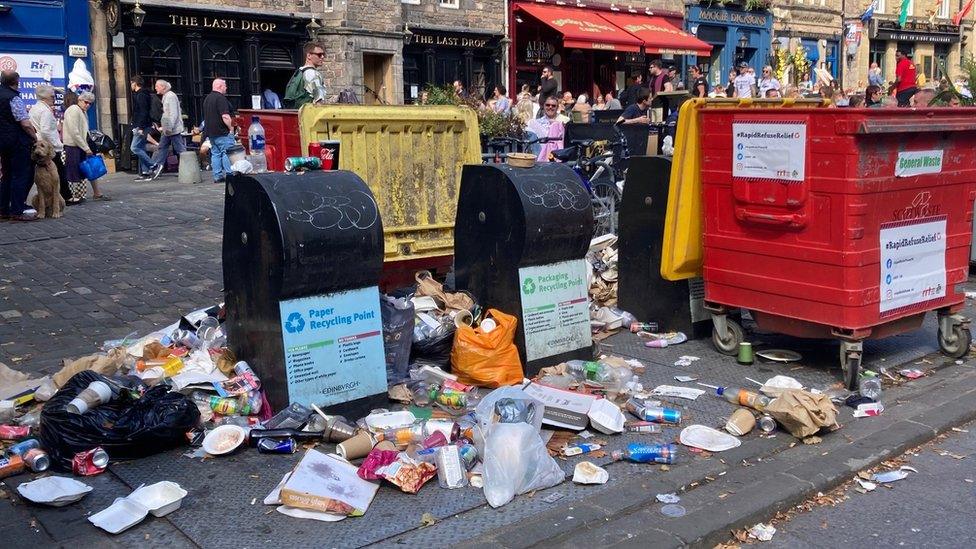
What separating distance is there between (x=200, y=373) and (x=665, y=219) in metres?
3.26

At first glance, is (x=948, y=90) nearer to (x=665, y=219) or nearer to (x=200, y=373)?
(x=665, y=219)

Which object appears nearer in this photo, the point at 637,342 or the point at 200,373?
the point at 200,373

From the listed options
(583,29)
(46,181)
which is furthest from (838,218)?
(583,29)

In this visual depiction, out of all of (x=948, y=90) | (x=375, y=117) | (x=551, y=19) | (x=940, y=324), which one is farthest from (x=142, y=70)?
(x=940, y=324)

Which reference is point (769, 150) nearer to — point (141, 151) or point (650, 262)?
point (650, 262)

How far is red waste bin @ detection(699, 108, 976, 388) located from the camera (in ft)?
17.3

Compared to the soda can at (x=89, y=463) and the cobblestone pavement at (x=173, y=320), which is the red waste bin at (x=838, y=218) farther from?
the soda can at (x=89, y=463)

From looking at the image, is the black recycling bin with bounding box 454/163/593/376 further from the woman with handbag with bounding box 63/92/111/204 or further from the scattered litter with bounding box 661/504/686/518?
the woman with handbag with bounding box 63/92/111/204

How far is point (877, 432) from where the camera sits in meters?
4.97

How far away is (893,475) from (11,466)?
13.6 feet

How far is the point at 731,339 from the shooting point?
628 cm

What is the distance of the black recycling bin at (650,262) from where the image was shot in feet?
21.7

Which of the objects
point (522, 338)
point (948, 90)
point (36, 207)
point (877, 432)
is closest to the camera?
point (877, 432)

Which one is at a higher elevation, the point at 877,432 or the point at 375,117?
the point at 375,117
